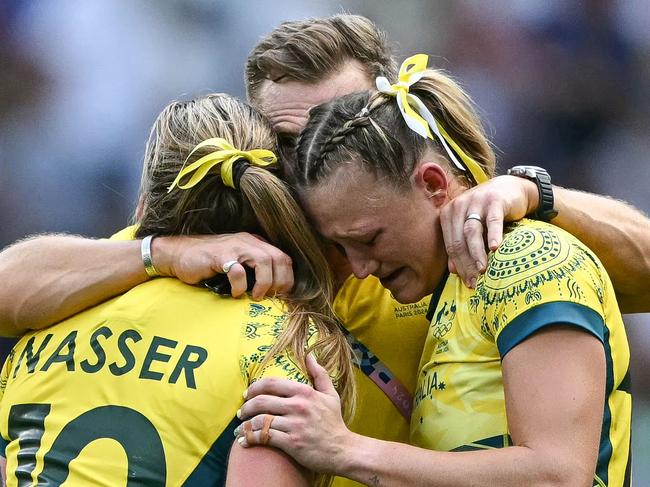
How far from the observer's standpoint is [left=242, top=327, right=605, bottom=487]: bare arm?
210cm

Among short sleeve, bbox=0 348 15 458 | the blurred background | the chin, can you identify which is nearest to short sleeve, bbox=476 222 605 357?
the chin

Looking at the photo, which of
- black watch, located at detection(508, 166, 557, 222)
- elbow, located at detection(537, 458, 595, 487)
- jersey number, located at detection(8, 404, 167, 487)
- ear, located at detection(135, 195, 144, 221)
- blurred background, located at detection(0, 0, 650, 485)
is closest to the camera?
elbow, located at detection(537, 458, 595, 487)

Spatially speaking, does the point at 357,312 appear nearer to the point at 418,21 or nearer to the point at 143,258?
the point at 143,258

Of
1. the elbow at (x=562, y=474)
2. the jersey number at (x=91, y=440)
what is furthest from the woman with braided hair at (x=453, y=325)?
the jersey number at (x=91, y=440)

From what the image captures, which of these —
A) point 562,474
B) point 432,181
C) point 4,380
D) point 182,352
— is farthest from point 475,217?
point 4,380

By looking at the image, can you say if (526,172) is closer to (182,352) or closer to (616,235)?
(616,235)

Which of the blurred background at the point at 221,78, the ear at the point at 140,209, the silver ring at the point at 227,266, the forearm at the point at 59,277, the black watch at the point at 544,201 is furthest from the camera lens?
the blurred background at the point at 221,78

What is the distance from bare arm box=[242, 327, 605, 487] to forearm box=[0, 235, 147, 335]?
524mm

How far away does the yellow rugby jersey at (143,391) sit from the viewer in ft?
7.27

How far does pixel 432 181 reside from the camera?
2596 millimetres

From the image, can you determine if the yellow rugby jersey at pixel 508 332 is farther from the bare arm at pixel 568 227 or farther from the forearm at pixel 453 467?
the forearm at pixel 453 467

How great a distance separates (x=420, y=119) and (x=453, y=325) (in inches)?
20.0

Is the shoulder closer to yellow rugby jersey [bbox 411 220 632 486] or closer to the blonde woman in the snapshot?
yellow rugby jersey [bbox 411 220 632 486]

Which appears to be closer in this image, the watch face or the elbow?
the elbow
